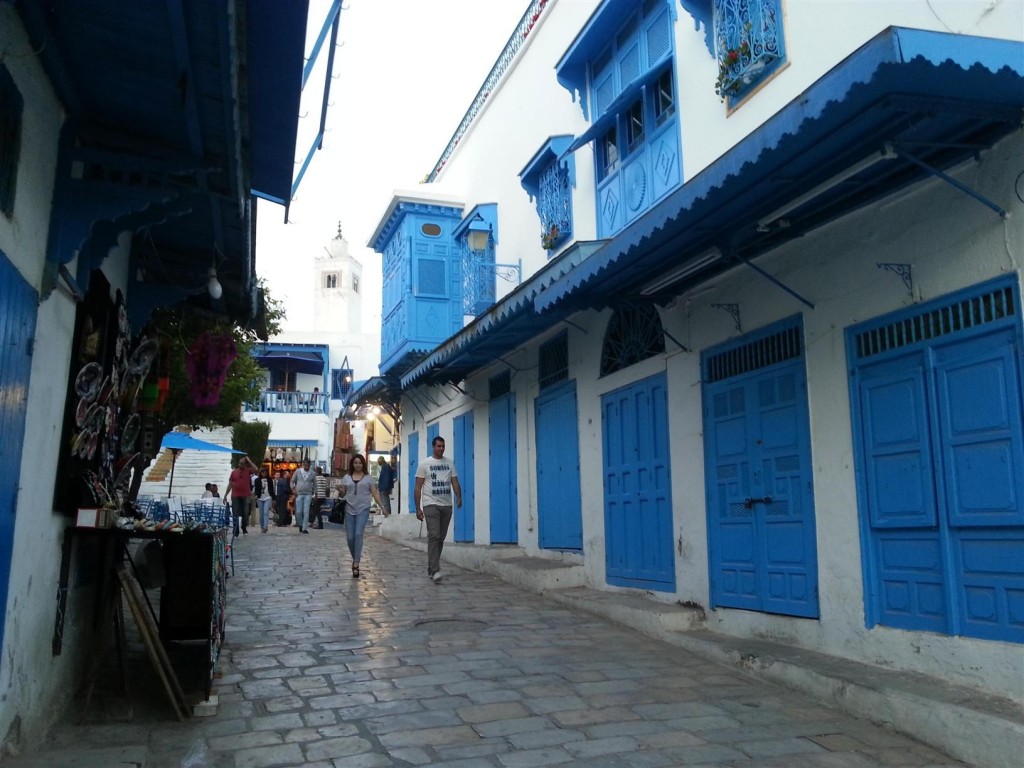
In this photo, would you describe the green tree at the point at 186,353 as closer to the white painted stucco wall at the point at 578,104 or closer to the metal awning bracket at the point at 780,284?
the white painted stucco wall at the point at 578,104

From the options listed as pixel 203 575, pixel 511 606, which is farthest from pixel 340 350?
pixel 203 575

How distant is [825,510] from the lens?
6.39 m

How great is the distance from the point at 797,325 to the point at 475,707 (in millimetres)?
4036

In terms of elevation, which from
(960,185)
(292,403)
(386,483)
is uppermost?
(292,403)

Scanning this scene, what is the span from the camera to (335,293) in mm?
55219

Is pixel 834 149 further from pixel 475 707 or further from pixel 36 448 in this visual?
pixel 36 448

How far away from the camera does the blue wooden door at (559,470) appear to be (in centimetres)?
1106

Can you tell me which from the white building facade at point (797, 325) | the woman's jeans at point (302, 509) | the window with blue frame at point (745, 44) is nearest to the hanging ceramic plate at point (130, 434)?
the white building facade at point (797, 325)

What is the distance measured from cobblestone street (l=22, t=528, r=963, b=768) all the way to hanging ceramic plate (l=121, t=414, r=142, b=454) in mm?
1767

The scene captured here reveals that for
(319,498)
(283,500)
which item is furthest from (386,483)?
(283,500)

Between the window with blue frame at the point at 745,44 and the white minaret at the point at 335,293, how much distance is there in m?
48.1

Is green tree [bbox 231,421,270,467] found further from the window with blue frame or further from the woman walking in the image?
the window with blue frame

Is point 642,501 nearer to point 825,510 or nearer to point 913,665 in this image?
point 825,510

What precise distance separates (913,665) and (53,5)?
622 cm
